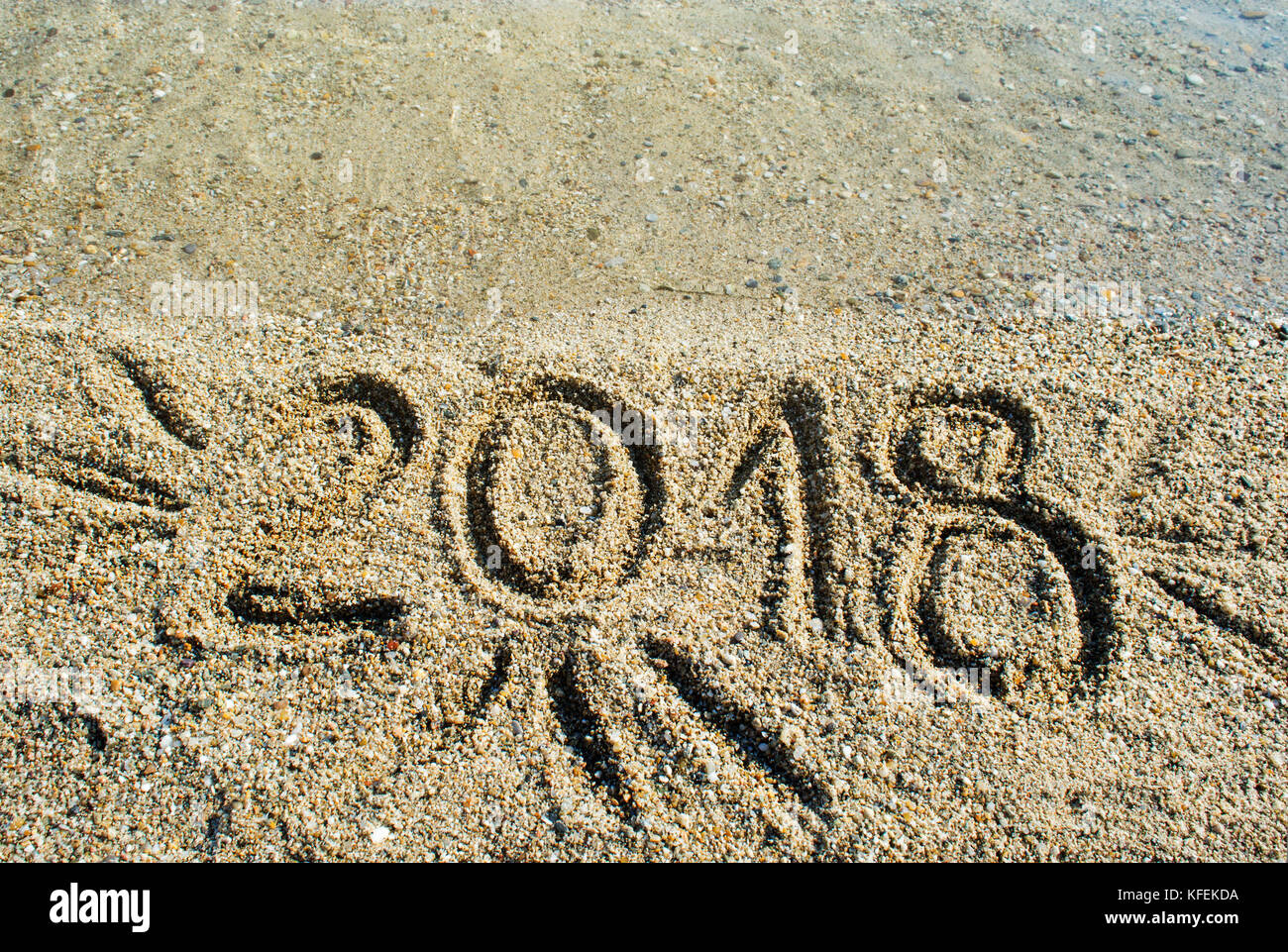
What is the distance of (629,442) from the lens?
2.71m

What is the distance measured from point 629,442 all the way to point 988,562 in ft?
3.58

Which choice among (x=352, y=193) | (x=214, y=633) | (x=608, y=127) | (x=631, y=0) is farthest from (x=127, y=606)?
(x=631, y=0)

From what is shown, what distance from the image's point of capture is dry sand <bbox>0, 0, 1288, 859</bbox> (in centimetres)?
208

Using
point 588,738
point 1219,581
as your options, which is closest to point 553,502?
point 588,738

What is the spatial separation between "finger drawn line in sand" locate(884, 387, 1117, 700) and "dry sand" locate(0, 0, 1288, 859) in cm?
1

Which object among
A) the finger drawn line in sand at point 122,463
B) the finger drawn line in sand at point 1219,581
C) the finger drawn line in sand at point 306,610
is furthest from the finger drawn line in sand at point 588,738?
the finger drawn line in sand at point 1219,581

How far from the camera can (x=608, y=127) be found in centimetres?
370

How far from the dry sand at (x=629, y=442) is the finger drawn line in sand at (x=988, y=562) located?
12mm

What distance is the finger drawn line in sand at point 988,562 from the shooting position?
231 centimetres

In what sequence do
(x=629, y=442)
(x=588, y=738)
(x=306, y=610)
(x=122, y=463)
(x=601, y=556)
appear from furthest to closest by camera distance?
(x=629, y=442)
(x=122, y=463)
(x=601, y=556)
(x=306, y=610)
(x=588, y=738)

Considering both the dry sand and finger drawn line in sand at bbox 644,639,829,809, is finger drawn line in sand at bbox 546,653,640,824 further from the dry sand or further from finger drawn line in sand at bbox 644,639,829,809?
finger drawn line in sand at bbox 644,639,829,809

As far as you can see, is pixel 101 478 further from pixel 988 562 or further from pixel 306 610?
pixel 988 562

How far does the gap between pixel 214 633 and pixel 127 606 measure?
0.82 ft

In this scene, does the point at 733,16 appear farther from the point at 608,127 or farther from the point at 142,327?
the point at 142,327
